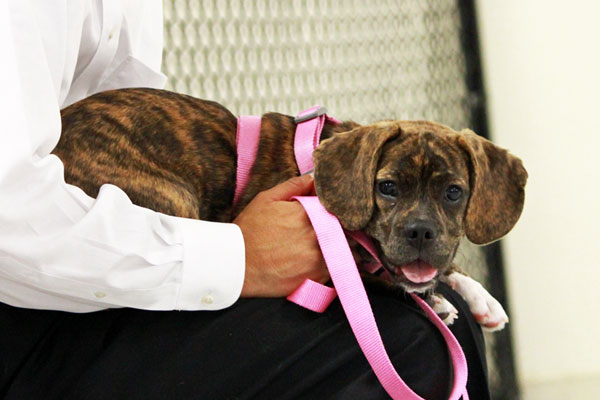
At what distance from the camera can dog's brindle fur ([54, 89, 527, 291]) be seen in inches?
55.4

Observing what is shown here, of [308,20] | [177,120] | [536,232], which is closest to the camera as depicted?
[177,120]

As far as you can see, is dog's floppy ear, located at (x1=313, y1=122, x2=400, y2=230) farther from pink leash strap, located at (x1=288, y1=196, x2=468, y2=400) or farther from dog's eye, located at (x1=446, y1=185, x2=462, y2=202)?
dog's eye, located at (x1=446, y1=185, x2=462, y2=202)

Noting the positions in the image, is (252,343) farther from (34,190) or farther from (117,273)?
(34,190)

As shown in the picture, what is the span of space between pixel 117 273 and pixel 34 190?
18cm

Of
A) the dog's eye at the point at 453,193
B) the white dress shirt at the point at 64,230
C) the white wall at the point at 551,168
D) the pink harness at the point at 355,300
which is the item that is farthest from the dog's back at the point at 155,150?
the white wall at the point at 551,168

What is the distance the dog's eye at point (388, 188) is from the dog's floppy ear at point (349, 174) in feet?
0.08

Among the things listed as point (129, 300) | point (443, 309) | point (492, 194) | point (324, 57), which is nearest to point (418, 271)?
point (443, 309)

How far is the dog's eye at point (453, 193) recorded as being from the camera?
147 centimetres

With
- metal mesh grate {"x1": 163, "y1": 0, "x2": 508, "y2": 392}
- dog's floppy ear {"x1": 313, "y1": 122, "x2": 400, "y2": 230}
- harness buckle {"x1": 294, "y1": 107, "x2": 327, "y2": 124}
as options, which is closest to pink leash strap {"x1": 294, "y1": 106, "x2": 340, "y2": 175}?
harness buckle {"x1": 294, "y1": 107, "x2": 327, "y2": 124}

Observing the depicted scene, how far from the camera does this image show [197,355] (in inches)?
46.8

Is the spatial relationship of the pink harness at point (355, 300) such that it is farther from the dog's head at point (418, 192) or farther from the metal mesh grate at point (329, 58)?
the metal mesh grate at point (329, 58)

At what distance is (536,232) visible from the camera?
294 centimetres

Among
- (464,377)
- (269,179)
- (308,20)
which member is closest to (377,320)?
(464,377)

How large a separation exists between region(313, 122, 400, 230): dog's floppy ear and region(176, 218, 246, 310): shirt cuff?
229 millimetres
